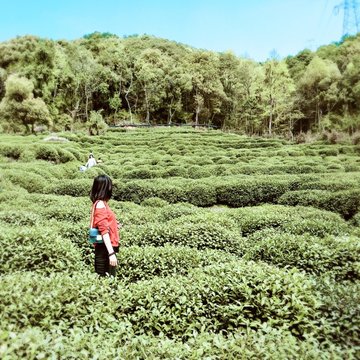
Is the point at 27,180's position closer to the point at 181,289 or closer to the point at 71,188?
the point at 71,188

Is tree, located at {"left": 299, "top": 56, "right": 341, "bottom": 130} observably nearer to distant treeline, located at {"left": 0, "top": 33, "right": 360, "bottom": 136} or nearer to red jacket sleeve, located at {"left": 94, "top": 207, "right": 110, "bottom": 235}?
distant treeline, located at {"left": 0, "top": 33, "right": 360, "bottom": 136}

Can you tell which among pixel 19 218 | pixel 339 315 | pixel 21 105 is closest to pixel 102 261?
pixel 339 315

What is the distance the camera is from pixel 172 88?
72750mm

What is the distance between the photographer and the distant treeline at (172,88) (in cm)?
5178

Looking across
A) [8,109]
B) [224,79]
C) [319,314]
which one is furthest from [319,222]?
[224,79]

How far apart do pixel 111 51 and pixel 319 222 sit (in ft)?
248

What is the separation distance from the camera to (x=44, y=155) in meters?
25.1

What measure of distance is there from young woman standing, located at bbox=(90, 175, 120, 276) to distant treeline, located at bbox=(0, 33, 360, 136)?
131ft

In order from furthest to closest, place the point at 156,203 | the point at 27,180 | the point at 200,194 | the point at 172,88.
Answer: the point at 172,88 < the point at 27,180 < the point at 200,194 < the point at 156,203

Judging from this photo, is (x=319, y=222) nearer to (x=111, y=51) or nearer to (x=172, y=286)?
(x=172, y=286)

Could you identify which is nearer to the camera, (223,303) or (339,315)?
(339,315)

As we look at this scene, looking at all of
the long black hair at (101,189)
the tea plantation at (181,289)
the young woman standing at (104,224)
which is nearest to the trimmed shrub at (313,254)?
the tea plantation at (181,289)

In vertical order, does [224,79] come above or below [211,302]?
above

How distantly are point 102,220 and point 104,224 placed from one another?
6 centimetres
